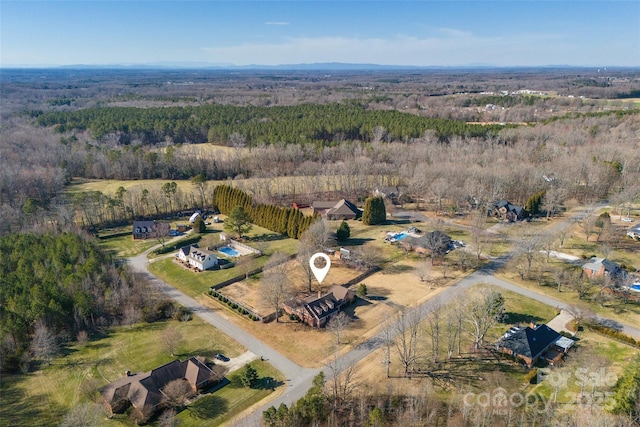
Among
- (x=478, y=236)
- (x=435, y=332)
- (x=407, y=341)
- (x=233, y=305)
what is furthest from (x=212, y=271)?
(x=478, y=236)

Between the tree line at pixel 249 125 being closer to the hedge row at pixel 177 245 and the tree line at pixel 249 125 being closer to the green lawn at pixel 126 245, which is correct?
the hedge row at pixel 177 245

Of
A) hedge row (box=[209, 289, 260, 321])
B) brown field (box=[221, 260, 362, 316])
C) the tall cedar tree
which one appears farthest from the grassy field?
the tall cedar tree

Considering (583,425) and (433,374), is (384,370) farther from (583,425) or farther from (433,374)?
(583,425)

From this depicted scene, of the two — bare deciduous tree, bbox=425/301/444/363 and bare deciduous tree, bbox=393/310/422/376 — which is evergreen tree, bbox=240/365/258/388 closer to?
bare deciduous tree, bbox=393/310/422/376

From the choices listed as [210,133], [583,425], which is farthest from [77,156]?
[583,425]

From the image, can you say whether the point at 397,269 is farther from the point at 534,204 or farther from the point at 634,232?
the point at 634,232

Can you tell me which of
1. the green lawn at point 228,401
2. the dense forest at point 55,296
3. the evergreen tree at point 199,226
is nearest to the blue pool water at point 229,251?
the evergreen tree at point 199,226
